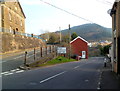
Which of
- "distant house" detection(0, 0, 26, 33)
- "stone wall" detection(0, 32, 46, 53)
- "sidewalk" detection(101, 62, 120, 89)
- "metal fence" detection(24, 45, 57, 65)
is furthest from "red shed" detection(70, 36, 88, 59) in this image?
"sidewalk" detection(101, 62, 120, 89)

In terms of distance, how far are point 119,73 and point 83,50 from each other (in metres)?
45.7

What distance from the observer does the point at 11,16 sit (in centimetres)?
4428

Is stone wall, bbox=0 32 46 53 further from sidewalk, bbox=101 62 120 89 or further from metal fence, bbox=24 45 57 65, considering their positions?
sidewalk, bbox=101 62 120 89

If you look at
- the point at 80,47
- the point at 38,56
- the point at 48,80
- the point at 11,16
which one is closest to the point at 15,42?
the point at 11,16

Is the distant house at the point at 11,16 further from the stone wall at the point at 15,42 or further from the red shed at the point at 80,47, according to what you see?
the red shed at the point at 80,47

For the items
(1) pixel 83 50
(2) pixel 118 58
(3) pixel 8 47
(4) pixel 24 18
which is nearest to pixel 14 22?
(4) pixel 24 18

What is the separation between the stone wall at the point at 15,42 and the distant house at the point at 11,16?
1.97 metres

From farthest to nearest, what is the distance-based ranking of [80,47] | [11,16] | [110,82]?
[80,47], [11,16], [110,82]

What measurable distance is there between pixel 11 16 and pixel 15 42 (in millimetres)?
10800

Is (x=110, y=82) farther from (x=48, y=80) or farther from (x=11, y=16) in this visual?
(x=11, y=16)

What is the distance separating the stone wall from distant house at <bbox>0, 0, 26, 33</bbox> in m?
1.97

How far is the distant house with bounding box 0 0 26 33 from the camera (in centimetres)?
3897

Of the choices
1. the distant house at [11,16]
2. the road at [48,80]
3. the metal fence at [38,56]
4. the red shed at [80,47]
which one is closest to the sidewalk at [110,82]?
the road at [48,80]

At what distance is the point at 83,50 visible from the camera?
5916cm
